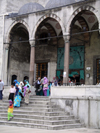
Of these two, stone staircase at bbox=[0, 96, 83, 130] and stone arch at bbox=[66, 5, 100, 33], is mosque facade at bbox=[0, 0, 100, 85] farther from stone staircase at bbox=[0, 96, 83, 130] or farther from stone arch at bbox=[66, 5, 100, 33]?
stone staircase at bbox=[0, 96, 83, 130]

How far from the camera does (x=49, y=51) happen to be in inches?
825

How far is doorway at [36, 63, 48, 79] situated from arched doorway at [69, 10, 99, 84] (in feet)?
8.30

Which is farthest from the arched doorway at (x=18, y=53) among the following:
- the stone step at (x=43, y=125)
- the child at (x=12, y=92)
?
the stone step at (x=43, y=125)

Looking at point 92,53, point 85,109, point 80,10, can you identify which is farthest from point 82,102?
point 92,53

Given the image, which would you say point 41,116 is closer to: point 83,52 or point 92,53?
point 92,53

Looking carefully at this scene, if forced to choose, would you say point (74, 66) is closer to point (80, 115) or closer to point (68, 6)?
point (68, 6)

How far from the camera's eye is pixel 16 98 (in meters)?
12.8

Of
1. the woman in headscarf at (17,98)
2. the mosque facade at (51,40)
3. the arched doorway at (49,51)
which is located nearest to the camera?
the woman in headscarf at (17,98)

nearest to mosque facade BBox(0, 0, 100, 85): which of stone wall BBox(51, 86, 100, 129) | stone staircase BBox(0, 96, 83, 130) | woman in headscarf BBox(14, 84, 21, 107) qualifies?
stone wall BBox(51, 86, 100, 129)

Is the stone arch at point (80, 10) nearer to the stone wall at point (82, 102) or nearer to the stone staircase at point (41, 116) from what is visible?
the stone wall at point (82, 102)

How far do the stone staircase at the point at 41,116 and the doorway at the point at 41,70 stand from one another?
7.85 meters

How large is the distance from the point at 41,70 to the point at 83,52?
167 inches

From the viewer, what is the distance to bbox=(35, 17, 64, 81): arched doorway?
20241 mm

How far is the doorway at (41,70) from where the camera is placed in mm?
20906
